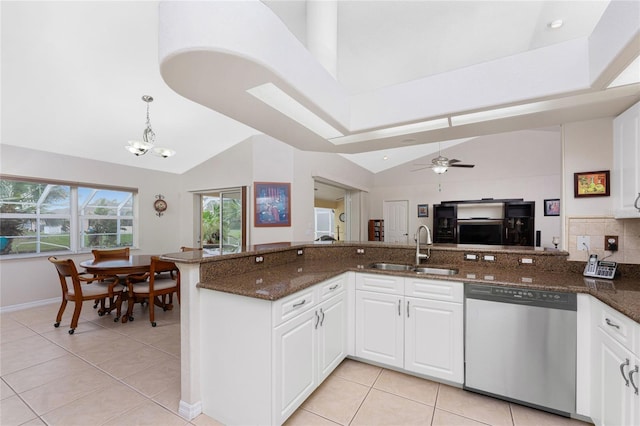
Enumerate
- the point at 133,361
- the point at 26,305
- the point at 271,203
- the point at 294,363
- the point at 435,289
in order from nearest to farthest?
the point at 294,363 < the point at 435,289 < the point at 133,361 < the point at 26,305 < the point at 271,203

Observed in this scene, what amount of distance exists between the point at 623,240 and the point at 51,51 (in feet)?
17.9

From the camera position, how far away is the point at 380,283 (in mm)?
2287

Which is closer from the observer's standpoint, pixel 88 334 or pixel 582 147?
pixel 582 147

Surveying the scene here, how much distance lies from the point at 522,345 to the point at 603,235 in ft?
3.88

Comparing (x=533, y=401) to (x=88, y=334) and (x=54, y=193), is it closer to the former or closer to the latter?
(x=88, y=334)

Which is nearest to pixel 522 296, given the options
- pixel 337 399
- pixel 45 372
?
pixel 337 399

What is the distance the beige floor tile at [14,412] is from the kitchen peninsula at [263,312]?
1017 millimetres

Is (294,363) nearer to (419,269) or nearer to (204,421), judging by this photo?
(204,421)

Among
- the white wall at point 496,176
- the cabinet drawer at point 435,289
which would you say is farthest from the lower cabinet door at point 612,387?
the white wall at point 496,176

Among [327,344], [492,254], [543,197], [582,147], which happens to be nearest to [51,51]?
[327,344]

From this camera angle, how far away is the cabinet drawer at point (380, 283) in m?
2.20

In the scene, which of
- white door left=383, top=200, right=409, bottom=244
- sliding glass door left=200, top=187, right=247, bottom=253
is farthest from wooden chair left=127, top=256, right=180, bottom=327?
white door left=383, top=200, right=409, bottom=244

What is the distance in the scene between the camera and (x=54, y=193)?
429 cm

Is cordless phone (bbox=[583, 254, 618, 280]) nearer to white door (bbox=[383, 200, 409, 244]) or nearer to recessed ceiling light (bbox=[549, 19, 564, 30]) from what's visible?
recessed ceiling light (bbox=[549, 19, 564, 30])
